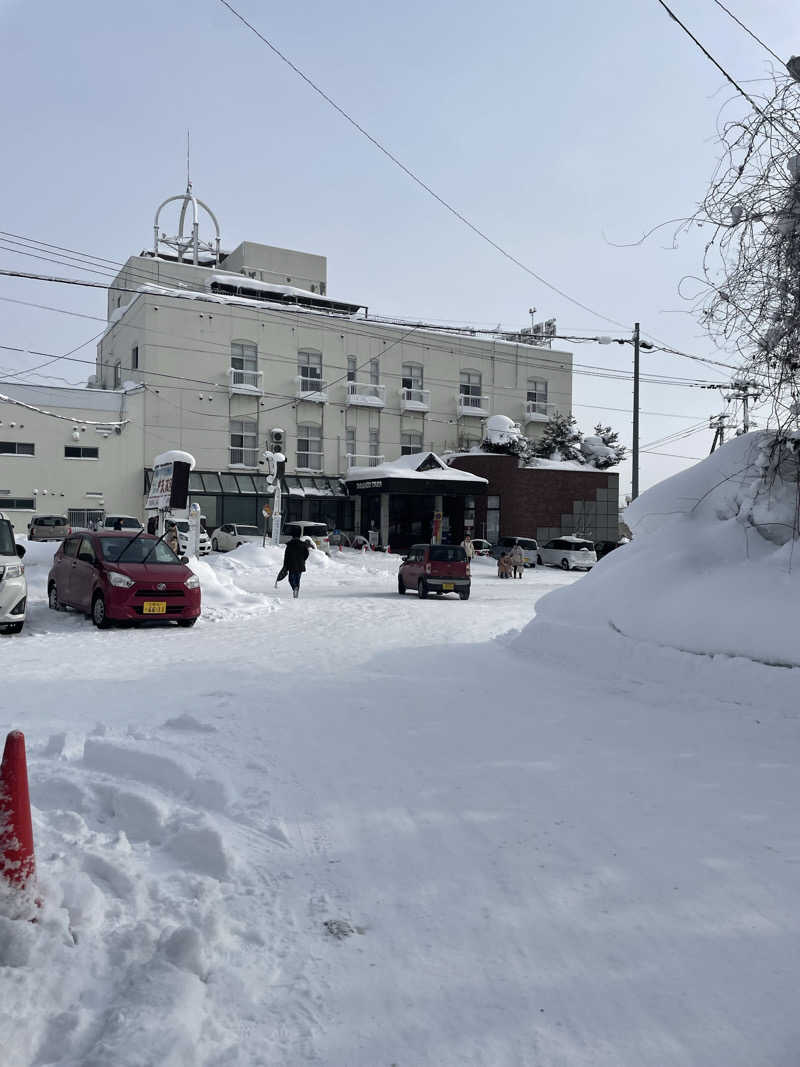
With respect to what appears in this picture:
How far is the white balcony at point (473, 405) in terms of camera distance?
53875 millimetres

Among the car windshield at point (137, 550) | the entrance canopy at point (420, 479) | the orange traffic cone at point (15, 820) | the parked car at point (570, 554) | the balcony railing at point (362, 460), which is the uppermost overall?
the balcony railing at point (362, 460)

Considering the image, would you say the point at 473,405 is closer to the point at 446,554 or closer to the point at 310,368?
the point at 310,368

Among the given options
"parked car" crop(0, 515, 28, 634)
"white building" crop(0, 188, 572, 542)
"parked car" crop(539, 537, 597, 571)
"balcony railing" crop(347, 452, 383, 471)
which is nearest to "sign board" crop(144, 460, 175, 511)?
"parked car" crop(0, 515, 28, 634)

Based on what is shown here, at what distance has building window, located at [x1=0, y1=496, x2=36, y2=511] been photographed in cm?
3941

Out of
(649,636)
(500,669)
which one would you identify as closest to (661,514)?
(649,636)

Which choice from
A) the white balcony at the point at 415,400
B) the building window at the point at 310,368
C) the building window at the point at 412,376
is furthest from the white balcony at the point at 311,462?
the building window at the point at 412,376

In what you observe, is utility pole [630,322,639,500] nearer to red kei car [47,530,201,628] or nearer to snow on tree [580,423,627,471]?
red kei car [47,530,201,628]

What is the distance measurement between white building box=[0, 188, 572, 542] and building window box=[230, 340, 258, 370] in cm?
11

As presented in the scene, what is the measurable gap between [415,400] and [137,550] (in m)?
39.8

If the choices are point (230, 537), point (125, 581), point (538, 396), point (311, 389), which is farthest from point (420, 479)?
point (125, 581)

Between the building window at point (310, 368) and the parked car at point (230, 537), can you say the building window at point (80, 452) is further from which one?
the building window at point (310, 368)

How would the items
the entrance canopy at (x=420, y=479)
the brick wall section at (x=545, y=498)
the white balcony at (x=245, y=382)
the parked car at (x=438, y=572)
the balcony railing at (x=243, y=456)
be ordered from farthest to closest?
the brick wall section at (x=545, y=498), the balcony railing at (x=243, y=456), the white balcony at (x=245, y=382), the entrance canopy at (x=420, y=479), the parked car at (x=438, y=572)

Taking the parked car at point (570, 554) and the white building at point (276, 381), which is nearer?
the parked car at point (570, 554)

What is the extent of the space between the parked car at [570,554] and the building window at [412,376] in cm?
1681
